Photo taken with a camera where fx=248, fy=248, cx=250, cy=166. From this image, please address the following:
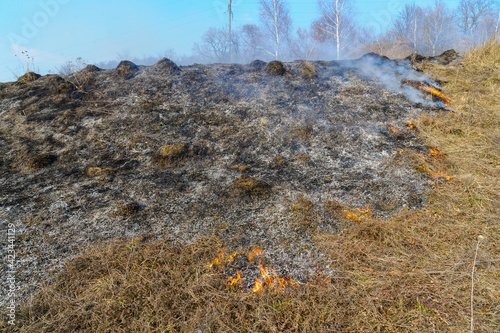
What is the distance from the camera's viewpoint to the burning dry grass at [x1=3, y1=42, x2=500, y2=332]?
185cm

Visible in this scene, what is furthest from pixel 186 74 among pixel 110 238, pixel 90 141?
pixel 110 238

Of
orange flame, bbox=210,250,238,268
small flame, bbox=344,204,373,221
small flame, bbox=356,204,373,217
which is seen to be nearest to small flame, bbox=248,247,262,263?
orange flame, bbox=210,250,238,268

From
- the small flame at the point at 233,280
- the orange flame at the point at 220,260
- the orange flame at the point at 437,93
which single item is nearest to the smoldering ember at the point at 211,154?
the orange flame at the point at 437,93

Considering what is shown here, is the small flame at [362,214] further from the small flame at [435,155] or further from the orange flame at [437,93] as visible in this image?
the orange flame at [437,93]

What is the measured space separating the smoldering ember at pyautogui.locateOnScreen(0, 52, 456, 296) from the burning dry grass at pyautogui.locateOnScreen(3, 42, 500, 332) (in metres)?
0.23

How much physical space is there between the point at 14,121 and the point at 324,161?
6245mm

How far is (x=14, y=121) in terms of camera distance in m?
5.13

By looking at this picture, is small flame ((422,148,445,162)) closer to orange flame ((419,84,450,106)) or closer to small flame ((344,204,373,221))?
small flame ((344,204,373,221))

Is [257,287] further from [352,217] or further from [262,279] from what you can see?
[352,217]

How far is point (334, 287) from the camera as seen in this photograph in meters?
2.10

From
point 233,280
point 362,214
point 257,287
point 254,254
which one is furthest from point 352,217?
point 233,280

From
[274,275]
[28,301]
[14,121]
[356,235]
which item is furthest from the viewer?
[14,121]

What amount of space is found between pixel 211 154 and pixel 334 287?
283 centimetres

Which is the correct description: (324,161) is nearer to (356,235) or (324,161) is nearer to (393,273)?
(356,235)
